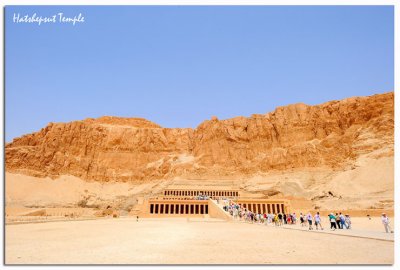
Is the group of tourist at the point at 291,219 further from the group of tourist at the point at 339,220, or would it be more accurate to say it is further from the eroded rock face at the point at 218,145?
the eroded rock face at the point at 218,145

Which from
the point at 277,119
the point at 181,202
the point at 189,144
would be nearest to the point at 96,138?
the point at 189,144

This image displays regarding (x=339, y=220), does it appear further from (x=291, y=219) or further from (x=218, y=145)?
(x=218, y=145)

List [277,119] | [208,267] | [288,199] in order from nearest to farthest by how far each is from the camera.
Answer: [208,267] → [288,199] → [277,119]

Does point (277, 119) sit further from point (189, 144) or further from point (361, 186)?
point (361, 186)

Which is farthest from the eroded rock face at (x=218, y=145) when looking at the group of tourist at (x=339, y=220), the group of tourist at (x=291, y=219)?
the group of tourist at (x=339, y=220)

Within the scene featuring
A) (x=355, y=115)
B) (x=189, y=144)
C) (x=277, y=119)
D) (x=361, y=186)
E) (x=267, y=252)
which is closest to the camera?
(x=267, y=252)

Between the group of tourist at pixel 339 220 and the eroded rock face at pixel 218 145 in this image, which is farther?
the eroded rock face at pixel 218 145

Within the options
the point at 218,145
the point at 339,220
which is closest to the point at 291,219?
the point at 339,220

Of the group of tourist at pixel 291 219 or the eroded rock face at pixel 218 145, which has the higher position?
the eroded rock face at pixel 218 145

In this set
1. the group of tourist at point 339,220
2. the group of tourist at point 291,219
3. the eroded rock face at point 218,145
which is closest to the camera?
Answer: the group of tourist at point 339,220

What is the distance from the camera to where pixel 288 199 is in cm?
5947

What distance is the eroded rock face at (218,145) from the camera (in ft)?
308

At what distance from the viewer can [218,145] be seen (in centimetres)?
11844
